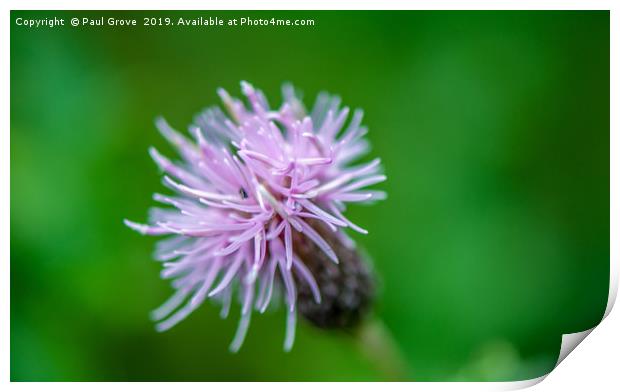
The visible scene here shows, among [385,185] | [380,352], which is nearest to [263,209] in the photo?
[380,352]

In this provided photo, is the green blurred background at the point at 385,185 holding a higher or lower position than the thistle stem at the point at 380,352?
higher

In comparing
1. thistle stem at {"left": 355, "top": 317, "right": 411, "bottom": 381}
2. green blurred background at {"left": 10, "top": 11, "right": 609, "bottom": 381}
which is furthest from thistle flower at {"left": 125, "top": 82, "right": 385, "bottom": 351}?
green blurred background at {"left": 10, "top": 11, "right": 609, "bottom": 381}

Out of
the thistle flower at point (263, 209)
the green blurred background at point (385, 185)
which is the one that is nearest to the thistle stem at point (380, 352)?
the green blurred background at point (385, 185)

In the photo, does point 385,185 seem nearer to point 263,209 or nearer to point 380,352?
point 380,352

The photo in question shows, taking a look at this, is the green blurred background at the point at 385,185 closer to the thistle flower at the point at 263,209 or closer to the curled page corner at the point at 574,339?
the curled page corner at the point at 574,339

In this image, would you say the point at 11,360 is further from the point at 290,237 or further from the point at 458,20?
the point at 458,20

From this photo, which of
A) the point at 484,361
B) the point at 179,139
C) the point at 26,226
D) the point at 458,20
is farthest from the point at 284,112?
the point at 26,226

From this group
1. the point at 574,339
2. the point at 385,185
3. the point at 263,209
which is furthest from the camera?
the point at 385,185
